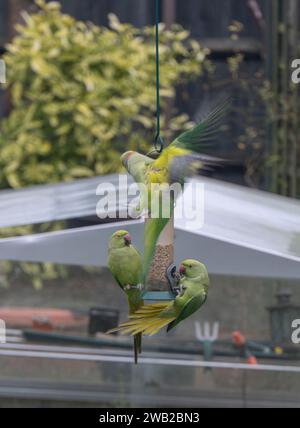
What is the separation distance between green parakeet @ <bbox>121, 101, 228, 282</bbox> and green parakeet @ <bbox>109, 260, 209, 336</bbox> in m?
0.11

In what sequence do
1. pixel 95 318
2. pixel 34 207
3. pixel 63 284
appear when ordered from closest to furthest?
pixel 34 207, pixel 95 318, pixel 63 284

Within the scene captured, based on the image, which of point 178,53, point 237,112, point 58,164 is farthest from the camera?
point 237,112

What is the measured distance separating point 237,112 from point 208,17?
64 cm

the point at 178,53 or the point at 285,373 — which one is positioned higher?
the point at 178,53

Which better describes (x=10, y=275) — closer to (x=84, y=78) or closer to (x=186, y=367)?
(x=186, y=367)

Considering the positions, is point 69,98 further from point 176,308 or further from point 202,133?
point 176,308

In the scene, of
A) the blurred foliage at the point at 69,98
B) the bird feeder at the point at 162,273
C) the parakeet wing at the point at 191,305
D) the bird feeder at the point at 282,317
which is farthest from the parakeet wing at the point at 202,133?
the blurred foliage at the point at 69,98

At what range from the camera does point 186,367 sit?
13.8 ft

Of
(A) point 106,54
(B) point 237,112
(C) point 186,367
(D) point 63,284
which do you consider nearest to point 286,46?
(B) point 237,112

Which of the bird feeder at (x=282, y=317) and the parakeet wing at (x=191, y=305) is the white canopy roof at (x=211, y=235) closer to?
the bird feeder at (x=282, y=317)

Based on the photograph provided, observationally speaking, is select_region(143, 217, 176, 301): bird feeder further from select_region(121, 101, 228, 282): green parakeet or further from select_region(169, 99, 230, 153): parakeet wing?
select_region(169, 99, 230, 153): parakeet wing

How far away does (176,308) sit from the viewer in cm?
238

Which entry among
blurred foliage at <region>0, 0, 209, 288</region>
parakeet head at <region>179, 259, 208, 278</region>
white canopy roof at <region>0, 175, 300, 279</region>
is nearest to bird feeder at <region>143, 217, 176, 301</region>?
parakeet head at <region>179, 259, 208, 278</region>

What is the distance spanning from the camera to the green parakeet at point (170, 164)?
92.8 inches
